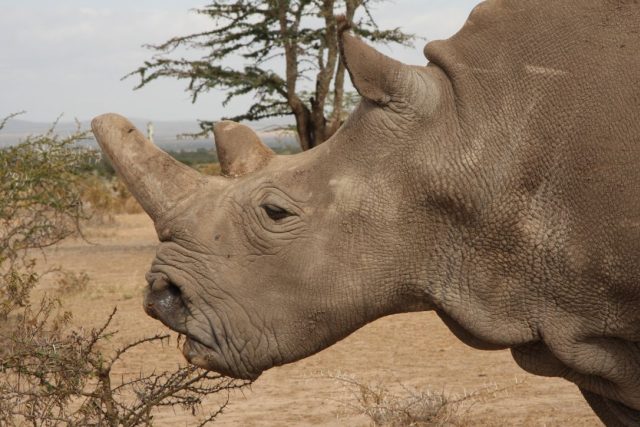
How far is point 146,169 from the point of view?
377cm

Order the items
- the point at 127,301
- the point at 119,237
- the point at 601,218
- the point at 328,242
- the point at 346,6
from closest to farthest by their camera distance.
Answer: the point at 601,218 < the point at 328,242 < the point at 127,301 < the point at 346,6 < the point at 119,237

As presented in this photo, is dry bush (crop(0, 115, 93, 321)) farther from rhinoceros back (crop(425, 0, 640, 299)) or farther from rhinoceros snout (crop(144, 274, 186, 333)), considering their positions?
rhinoceros back (crop(425, 0, 640, 299))

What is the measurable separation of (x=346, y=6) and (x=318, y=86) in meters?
1.49

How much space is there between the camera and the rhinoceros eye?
11.8 feet

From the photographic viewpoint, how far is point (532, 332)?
138 inches

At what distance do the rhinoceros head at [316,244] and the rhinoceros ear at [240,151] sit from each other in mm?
206

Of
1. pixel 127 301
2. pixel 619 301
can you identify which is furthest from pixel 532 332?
pixel 127 301

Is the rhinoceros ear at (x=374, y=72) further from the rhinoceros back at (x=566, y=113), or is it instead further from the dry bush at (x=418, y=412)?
the dry bush at (x=418, y=412)

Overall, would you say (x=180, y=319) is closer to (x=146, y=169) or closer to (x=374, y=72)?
(x=146, y=169)

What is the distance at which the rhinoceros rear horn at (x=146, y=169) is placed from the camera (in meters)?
3.73

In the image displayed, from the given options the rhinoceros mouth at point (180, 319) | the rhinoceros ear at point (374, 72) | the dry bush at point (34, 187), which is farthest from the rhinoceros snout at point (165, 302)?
the dry bush at point (34, 187)

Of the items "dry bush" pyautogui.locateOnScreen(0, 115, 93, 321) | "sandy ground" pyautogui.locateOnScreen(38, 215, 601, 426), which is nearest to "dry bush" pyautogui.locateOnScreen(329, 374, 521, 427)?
"sandy ground" pyautogui.locateOnScreen(38, 215, 601, 426)

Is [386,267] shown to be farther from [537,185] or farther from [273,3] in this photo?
[273,3]

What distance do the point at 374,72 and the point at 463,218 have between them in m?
0.59
